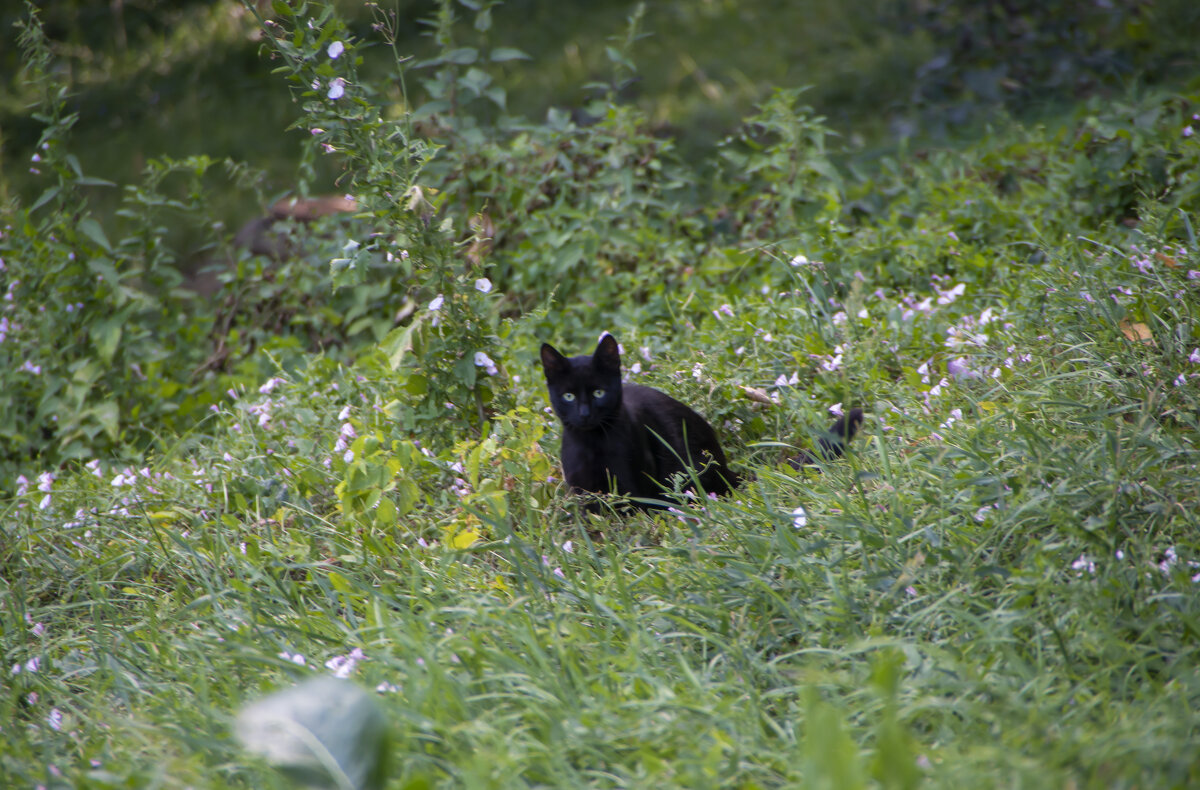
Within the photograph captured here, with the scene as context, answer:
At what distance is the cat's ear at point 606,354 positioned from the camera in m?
2.86

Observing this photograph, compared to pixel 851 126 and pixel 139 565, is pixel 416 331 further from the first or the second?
pixel 851 126

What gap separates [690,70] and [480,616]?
634 centimetres

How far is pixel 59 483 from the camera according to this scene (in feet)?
11.7

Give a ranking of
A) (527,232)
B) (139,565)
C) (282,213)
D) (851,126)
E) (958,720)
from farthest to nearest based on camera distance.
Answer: (851,126)
(282,213)
(527,232)
(139,565)
(958,720)

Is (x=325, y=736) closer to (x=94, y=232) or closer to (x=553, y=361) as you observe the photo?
(x=553, y=361)

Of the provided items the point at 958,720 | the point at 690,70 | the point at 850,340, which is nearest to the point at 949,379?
the point at 850,340

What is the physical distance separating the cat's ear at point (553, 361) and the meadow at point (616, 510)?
0.18 m

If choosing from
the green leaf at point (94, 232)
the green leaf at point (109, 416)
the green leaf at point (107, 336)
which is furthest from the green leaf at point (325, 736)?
the green leaf at point (94, 232)

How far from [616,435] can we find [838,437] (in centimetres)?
69

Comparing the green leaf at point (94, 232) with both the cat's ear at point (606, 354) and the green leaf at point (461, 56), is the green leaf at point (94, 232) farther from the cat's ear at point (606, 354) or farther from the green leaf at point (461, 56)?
the cat's ear at point (606, 354)

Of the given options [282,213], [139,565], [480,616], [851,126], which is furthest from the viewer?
[851,126]

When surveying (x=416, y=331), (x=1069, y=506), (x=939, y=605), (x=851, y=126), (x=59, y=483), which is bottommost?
(x=59, y=483)

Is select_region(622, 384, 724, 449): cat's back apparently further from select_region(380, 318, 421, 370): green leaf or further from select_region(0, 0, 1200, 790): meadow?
select_region(380, 318, 421, 370): green leaf

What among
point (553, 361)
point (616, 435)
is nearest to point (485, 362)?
point (553, 361)
